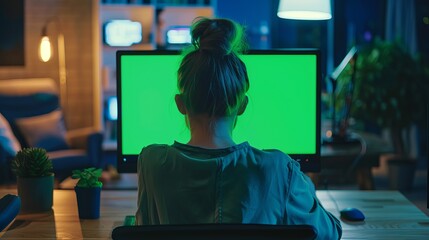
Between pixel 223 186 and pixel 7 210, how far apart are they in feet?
1.39

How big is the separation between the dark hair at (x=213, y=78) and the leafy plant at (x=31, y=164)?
56 cm

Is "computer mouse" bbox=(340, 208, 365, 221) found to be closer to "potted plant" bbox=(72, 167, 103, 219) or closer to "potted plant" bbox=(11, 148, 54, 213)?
"potted plant" bbox=(72, 167, 103, 219)

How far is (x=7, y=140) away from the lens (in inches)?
187

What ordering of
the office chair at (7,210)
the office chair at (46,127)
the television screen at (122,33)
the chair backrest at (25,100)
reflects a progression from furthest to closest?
the television screen at (122,33) → the chair backrest at (25,100) → the office chair at (46,127) → the office chair at (7,210)

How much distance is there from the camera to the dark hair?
138cm

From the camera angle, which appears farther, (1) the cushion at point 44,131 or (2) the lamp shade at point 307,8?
(1) the cushion at point 44,131

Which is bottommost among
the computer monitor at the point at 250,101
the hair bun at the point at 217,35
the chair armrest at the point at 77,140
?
the chair armrest at the point at 77,140

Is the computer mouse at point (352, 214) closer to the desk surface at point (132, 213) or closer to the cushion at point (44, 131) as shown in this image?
the desk surface at point (132, 213)

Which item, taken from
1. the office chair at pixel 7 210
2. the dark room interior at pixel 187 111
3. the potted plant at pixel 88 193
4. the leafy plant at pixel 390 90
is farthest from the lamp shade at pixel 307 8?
the leafy plant at pixel 390 90

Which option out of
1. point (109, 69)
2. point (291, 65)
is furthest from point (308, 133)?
point (109, 69)

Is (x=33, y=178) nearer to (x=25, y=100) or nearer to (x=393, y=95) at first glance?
(x=25, y=100)

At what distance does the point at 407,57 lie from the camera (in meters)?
5.45

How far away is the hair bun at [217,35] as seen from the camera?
1.45m

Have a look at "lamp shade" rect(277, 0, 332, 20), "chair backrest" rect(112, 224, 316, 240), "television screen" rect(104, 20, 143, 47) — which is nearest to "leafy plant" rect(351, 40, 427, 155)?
"television screen" rect(104, 20, 143, 47)
